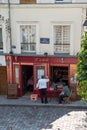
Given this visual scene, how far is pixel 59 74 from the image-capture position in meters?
19.4

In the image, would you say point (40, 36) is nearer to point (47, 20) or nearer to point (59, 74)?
point (47, 20)

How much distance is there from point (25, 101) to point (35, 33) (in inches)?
154

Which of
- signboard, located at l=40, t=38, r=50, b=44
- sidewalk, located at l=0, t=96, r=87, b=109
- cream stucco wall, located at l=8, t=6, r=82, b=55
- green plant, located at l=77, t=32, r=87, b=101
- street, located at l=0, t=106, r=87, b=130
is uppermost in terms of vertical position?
cream stucco wall, located at l=8, t=6, r=82, b=55

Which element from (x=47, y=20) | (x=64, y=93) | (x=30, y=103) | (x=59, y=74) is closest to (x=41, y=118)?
(x=30, y=103)

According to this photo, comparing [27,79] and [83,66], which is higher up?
[83,66]

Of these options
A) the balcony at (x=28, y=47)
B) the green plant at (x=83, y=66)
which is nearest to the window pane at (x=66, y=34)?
the balcony at (x=28, y=47)

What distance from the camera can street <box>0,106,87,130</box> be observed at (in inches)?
572

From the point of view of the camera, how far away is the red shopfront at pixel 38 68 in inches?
713

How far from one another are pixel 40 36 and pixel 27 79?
3.37 meters

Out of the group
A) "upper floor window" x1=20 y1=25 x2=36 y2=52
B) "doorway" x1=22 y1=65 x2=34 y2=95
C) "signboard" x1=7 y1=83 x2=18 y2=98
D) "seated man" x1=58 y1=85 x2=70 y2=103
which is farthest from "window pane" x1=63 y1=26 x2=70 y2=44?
"signboard" x1=7 y1=83 x2=18 y2=98

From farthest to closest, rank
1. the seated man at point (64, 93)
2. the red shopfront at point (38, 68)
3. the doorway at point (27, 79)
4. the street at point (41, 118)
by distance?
1. the doorway at point (27, 79)
2. the red shopfront at point (38, 68)
3. the seated man at point (64, 93)
4. the street at point (41, 118)

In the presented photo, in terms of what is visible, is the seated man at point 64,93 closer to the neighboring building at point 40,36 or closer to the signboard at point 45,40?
the neighboring building at point 40,36

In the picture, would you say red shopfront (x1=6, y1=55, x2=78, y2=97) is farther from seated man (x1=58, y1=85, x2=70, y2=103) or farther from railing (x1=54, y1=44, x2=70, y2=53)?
seated man (x1=58, y1=85, x2=70, y2=103)

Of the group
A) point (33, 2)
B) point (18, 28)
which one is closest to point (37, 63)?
point (18, 28)
